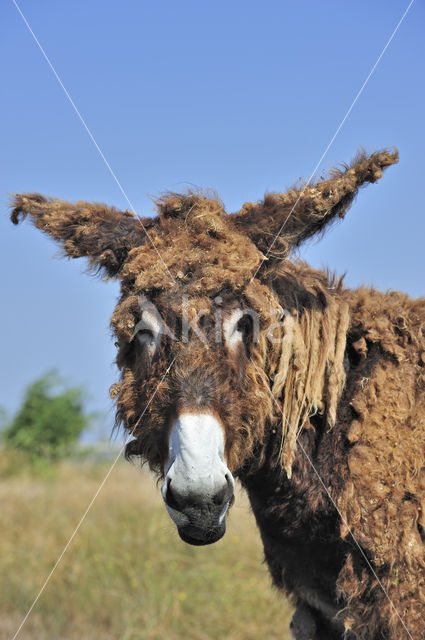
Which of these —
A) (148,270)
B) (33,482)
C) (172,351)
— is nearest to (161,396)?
(172,351)

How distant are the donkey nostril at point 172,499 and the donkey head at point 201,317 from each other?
11 millimetres

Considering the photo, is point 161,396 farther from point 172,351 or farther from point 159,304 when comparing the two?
point 159,304

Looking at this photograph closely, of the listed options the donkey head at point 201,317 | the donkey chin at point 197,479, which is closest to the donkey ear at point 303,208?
the donkey head at point 201,317

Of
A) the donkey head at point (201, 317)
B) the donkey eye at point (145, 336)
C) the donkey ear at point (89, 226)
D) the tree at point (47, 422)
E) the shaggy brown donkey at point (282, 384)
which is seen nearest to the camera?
the donkey head at point (201, 317)

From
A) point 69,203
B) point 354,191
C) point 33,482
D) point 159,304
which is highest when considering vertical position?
point 354,191

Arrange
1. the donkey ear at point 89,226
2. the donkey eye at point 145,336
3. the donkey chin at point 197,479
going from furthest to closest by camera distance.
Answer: the donkey ear at point 89,226 → the donkey eye at point 145,336 → the donkey chin at point 197,479

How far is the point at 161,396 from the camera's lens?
267cm

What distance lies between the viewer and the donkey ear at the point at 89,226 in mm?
3117

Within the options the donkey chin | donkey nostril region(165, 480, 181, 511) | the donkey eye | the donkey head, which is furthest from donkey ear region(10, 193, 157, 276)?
donkey nostril region(165, 480, 181, 511)

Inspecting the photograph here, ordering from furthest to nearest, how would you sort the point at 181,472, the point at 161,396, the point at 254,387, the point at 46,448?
the point at 46,448 → the point at 254,387 → the point at 161,396 → the point at 181,472

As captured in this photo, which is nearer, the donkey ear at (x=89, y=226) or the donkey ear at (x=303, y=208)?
the donkey ear at (x=303, y=208)

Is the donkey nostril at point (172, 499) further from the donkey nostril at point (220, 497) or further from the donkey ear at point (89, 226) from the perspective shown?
the donkey ear at point (89, 226)

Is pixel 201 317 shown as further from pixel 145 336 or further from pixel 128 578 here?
pixel 128 578

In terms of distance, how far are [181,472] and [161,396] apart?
0.40 meters
